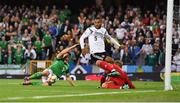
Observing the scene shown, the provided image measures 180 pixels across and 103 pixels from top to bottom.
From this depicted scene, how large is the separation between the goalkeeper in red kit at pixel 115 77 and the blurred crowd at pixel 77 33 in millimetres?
9709

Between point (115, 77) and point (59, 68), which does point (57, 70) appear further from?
point (115, 77)

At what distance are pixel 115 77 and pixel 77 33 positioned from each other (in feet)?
47.1

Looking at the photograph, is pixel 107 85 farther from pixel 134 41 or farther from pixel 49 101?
pixel 134 41

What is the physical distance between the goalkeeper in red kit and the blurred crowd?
9709mm

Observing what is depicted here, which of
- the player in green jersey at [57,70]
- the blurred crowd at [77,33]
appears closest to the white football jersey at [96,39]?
the player in green jersey at [57,70]

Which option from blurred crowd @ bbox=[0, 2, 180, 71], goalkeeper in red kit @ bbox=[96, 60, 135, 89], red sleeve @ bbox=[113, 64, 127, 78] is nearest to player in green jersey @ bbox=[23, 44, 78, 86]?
goalkeeper in red kit @ bbox=[96, 60, 135, 89]

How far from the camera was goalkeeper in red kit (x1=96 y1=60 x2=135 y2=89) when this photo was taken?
1961 centimetres

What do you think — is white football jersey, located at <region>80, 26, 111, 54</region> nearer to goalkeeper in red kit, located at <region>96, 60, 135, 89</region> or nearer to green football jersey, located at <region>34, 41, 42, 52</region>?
goalkeeper in red kit, located at <region>96, 60, 135, 89</region>

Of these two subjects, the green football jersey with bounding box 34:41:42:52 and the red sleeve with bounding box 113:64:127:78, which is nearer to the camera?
the red sleeve with bounding box 113:64:127:78

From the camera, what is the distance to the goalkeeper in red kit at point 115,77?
1961cm

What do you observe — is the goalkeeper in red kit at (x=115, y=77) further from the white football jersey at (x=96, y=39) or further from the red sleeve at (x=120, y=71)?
the white football jersey at (x=96, y=39)

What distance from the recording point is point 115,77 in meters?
19.7

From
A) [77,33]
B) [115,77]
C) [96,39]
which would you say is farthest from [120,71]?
[77,33]

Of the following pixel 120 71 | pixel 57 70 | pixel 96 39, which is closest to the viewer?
pixel 120 71
